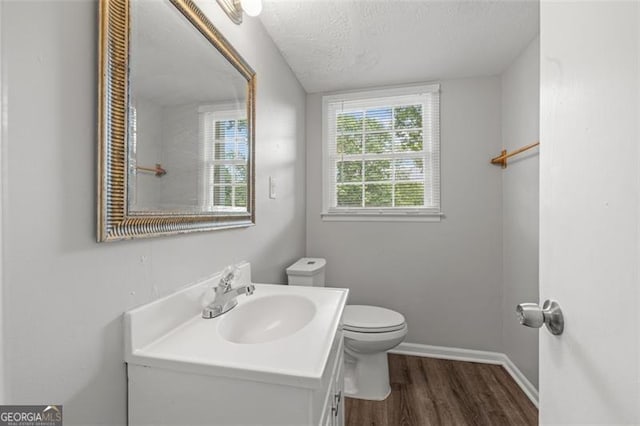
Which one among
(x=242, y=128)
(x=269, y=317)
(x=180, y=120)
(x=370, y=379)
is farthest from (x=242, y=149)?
(x=370, y=379)

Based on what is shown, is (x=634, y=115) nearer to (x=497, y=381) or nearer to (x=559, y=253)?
(x=559, y=253)

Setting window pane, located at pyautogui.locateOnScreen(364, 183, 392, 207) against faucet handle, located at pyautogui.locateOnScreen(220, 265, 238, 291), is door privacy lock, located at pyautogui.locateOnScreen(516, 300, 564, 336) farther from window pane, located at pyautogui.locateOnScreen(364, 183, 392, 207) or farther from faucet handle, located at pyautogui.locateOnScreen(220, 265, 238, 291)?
window pane, located at pyautogui.locateOnScreen(364, 183, 392, 207)

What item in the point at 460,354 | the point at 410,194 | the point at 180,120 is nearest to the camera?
the point at 180,120

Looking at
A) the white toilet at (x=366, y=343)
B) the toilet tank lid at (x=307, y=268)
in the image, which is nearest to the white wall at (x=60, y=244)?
the toilet tank lid at (x=307, y=268)

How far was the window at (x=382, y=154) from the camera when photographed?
86.4 inches

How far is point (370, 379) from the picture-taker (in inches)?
66.7

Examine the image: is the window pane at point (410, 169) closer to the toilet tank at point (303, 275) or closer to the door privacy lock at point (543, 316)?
the toilet tank at point (303, 275)

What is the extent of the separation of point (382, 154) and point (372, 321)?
1.34m

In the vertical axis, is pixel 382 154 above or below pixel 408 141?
below

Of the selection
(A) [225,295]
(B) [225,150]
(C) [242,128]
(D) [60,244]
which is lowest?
(A) [225,295]

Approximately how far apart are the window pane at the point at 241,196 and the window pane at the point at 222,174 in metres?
0.09

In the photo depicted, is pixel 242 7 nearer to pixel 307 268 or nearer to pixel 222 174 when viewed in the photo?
pixel 222 174

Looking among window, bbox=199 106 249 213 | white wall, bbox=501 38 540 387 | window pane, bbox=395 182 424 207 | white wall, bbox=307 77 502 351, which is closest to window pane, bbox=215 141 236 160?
window, bbox=199 106 249 213

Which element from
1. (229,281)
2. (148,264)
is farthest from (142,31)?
(229,281)
